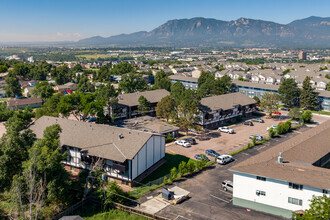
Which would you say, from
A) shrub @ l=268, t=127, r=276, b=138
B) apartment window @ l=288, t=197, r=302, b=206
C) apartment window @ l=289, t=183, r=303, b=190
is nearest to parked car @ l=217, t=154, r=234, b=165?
apartment window @ l=288, t=197, r=302, b=206

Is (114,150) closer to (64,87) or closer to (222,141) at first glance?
(222,141)

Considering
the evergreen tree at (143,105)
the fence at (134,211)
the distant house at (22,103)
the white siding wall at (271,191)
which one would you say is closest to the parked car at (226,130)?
the evergreen tree at (143,105)

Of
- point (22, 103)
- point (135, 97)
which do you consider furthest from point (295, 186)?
point (22, 103)

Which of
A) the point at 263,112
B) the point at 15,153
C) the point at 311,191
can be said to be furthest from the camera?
the point at 263,112

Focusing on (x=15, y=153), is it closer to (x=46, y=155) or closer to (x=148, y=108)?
(x=46, y=155)

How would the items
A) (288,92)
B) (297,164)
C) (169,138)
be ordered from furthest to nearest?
(288,92) → (169,138) → (297,164)

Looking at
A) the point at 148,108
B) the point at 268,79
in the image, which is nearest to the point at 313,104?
the point at 268,79
